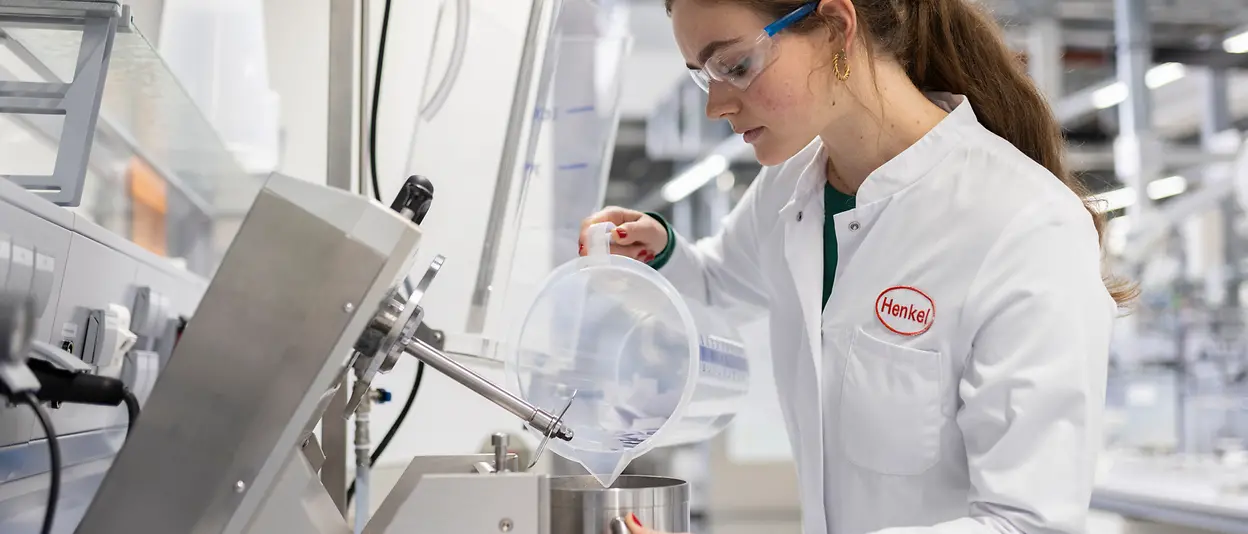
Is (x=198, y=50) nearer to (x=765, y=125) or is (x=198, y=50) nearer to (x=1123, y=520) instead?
(x=765, y=125)

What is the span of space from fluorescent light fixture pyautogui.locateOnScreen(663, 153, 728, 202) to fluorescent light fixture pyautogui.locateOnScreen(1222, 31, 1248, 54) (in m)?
3.48

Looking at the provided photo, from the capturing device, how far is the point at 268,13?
211 centimetres

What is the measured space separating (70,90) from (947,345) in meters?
0.99

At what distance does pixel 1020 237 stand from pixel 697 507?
5.22 meters

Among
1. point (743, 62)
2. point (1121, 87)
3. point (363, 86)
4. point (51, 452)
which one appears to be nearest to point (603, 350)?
point (743, 62)

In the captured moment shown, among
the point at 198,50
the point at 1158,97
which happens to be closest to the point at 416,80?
the point at 198,50

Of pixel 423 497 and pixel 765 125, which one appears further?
pixel 765 125

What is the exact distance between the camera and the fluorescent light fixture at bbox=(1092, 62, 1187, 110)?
4.30 meters

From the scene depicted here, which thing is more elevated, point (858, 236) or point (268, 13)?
point (268, 13)

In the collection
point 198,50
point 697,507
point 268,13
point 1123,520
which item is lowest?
point 697,507

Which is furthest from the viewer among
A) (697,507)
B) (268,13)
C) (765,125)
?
(697,507)

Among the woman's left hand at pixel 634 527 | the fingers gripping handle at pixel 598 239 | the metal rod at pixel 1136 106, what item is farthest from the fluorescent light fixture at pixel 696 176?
the woman's left hand at pixel 634 527

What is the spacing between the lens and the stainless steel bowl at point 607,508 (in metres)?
0.84

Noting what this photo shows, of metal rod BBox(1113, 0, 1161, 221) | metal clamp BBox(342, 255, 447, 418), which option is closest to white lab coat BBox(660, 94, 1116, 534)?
metal clamp BBox(342, 255, 447, 418)
